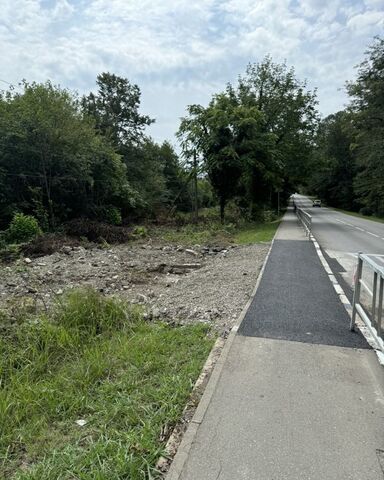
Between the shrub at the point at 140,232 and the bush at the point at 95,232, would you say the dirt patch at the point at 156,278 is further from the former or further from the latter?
the shrub at the point at 140,232

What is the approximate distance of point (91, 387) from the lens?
12.3ft

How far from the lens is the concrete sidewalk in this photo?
242 centimetres

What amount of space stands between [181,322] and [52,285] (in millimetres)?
4846

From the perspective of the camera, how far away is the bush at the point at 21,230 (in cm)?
1512

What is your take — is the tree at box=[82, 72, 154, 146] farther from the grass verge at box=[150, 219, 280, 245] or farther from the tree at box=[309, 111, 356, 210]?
the tree at box=[309, 111, 356, 210]

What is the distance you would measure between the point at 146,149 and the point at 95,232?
61.9 ft

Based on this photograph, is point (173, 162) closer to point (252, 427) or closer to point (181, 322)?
point (181, 322)

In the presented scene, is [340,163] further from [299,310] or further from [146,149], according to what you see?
[299,310]

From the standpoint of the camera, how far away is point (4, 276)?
9570 millimetres

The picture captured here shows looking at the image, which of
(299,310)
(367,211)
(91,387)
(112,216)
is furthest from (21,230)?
(367,211)

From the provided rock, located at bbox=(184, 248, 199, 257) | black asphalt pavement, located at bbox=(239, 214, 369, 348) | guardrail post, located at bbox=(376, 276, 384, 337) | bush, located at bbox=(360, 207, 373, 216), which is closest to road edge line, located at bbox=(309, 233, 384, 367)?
black asphalt pavement, located at bbox=(239, 214, 369, 348)

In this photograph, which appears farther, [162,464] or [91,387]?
[91,387]

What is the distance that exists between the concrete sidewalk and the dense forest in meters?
14.3

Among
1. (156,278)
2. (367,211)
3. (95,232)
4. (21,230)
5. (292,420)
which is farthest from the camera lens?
(367,211)
